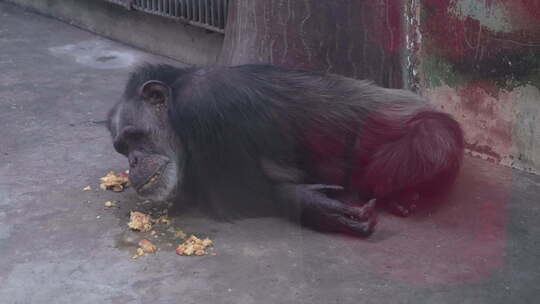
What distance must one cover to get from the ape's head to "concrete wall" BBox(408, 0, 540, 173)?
1.58 meters

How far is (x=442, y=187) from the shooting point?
4.27 meters

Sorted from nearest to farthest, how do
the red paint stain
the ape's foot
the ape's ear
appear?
the red paint stain < the ape's foot < the ape's ear

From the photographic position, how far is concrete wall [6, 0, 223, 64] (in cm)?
684

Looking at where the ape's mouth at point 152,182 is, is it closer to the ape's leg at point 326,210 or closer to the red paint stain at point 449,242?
the ape's leg at point 326,210

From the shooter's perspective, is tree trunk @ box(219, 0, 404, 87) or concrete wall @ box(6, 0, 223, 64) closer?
tree trunk @ box(219, 0, 404, 87)

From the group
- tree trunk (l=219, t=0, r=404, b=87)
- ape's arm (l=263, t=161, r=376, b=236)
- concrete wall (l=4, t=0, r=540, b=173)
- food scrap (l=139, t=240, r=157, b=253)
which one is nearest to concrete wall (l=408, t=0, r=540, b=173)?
concrete wall (l=4, t=0, r=540, b=173)

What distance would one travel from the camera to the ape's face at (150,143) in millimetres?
4078

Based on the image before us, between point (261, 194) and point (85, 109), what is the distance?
229cm

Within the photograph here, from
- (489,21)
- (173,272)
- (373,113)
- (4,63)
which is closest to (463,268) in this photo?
(373,113)

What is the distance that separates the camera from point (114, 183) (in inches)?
179

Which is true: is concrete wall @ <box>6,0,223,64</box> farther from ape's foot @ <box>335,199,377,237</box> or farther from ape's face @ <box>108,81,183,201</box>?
ape's foot @ <box>335,199,377,237</box>

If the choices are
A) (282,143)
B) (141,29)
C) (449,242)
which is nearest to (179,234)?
(282,143)

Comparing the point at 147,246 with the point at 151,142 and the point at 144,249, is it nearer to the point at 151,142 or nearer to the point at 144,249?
the point at 144,249

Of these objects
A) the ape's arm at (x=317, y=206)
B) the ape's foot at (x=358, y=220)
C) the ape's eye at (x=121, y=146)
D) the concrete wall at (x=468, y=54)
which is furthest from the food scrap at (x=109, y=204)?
the concrete wall at (x=468, y=54)
